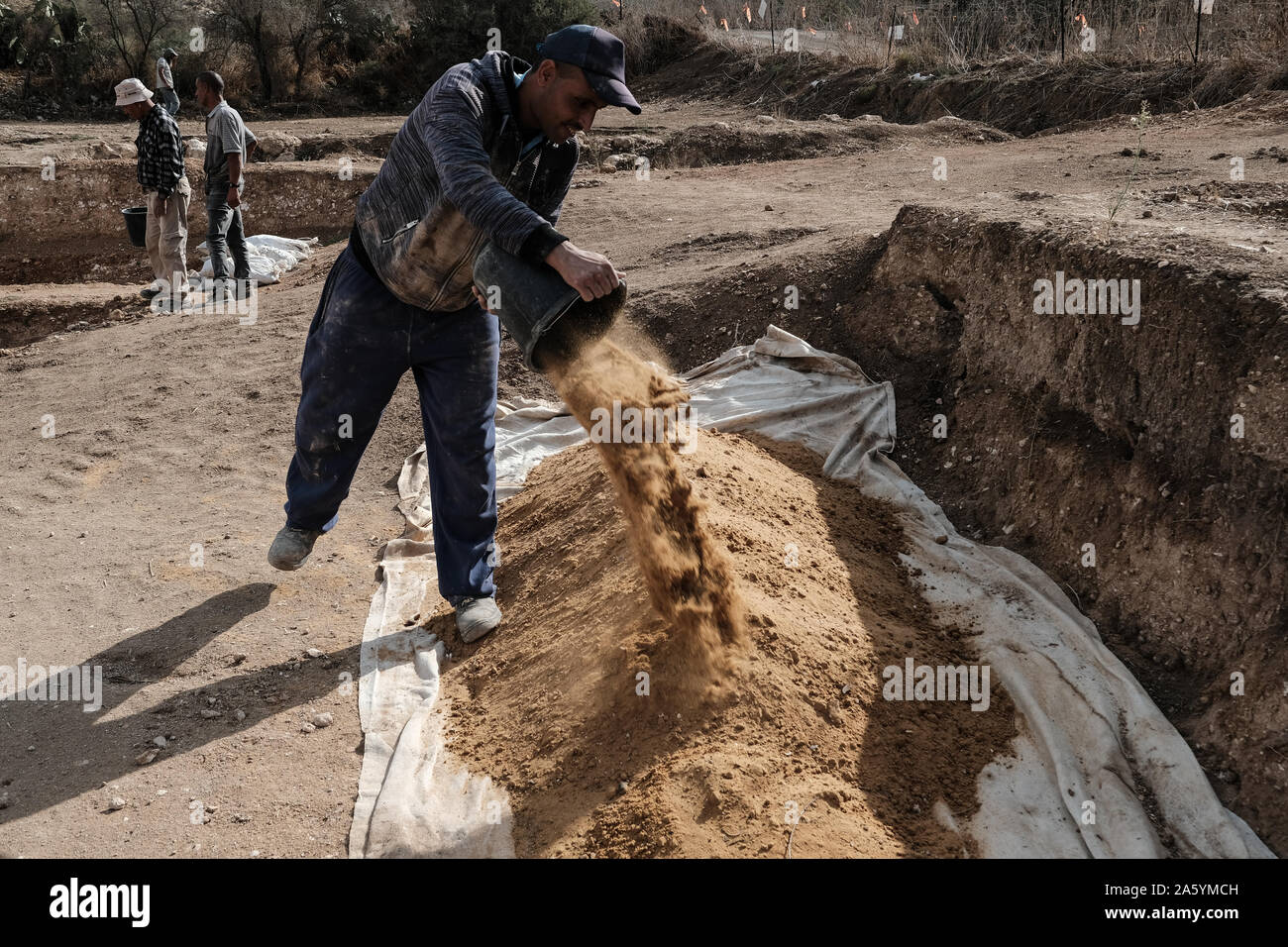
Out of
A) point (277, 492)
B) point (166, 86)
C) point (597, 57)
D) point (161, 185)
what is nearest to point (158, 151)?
point (161, 185)

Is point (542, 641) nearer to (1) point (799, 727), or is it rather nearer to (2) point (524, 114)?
(1) point (799, 727)

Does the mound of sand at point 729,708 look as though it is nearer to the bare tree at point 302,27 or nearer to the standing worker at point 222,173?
the standing worker at point 222,173

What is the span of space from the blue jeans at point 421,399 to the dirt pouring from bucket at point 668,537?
1.11 ft

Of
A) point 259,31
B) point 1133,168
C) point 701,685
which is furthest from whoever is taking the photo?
point 259,31

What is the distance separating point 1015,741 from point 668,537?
107 centimetres

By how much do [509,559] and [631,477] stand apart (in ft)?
3.28

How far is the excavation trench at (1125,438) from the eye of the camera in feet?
8.52

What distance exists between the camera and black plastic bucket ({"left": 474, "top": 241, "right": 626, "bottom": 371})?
238 cm

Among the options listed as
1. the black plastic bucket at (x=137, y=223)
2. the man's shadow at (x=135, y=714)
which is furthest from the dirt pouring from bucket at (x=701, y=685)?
the black plastic bucket at (x=137, y=223)

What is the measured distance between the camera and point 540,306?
2389 millimetres

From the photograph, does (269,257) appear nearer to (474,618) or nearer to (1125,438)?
(474,618)

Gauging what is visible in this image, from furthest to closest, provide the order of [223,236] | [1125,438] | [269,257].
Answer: [269,257] < [223,236] < [1125,438]

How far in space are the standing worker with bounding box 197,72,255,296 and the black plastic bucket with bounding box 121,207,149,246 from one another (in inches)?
25.4
